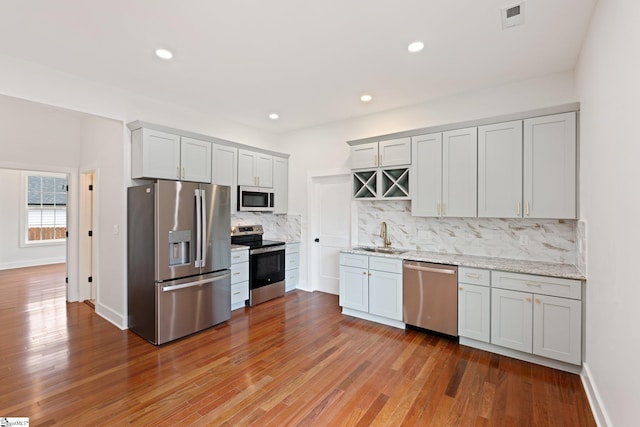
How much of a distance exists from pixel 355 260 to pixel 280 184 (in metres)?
2.17

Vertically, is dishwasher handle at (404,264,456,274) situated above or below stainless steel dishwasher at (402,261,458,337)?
above

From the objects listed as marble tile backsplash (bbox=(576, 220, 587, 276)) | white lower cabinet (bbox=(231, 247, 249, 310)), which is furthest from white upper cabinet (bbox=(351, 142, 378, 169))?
marble tile backsplash (bbox=(576, 220, 587, 276))

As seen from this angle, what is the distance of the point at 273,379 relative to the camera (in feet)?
8.38

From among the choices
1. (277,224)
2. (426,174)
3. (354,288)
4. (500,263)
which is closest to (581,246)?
(500,263)

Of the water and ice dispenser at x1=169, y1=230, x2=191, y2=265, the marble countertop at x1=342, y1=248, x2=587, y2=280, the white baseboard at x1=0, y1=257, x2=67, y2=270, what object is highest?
the water and ice dispenser at x1=169, y1=230, x2=191, y2=265

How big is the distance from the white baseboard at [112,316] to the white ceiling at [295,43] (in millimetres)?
2833

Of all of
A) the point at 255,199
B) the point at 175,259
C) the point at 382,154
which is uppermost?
the point at 382,154

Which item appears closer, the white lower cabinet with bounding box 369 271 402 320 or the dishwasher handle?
the dishwasher handle

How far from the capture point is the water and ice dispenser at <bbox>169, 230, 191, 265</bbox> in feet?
10.8

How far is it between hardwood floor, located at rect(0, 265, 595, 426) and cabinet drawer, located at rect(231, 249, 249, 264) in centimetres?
87

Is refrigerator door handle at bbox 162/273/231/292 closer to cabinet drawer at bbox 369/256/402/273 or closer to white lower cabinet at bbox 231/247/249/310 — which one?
white lower cabinet at bbox 231/247/249/310

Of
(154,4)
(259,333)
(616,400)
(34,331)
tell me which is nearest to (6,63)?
(154,4)

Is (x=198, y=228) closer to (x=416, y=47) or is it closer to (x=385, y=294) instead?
(x=385, y=294)

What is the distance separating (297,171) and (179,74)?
2.60 m
